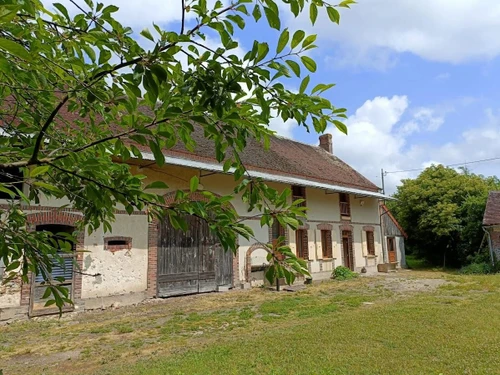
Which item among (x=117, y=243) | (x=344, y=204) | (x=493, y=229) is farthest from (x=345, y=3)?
(x=493, y=229)

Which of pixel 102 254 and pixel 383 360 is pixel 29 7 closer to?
pixel 383 360

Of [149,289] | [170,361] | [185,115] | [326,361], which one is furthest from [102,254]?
[185,115]

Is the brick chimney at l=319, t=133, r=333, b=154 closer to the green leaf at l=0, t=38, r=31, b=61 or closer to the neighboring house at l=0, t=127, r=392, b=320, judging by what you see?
the neighboring house at l=0, t=127, r=392, b=320

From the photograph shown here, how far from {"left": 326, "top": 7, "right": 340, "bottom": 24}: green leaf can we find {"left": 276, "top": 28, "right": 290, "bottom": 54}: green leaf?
0.68 ft

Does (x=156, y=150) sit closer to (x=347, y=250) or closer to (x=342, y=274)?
(x=342, y=274)

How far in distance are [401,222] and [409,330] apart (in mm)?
19698

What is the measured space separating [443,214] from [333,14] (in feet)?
75.9

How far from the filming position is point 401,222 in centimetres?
2436

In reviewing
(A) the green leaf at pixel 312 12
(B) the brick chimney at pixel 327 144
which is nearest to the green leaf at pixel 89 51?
(A) the green leaf at pixel 312 12

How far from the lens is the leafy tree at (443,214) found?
2078 cm

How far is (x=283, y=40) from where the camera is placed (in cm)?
122

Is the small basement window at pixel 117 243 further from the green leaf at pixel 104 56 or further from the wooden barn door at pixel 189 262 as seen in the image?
the green leaf at pixel 104 56

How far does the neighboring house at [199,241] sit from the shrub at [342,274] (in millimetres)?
309

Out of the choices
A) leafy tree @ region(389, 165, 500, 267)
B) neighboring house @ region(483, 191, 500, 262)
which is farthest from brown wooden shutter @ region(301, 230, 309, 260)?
neighboring house @ region(483, 191, 500, 262)
